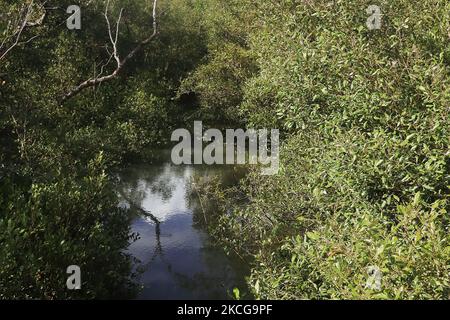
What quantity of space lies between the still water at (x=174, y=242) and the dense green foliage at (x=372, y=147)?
19.8ft

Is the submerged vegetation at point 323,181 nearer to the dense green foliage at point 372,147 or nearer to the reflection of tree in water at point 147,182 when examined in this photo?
the dense green foliage at point 372,147

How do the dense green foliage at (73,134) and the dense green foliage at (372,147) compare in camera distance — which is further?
the dense green foliage at (73,134)

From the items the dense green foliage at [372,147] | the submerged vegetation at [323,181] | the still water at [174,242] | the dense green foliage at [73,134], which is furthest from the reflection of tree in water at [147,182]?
the dense green foliage at [372,147]

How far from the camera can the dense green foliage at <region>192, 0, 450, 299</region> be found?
7.29 m

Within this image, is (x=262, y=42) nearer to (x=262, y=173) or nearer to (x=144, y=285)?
(x=262, y=173)

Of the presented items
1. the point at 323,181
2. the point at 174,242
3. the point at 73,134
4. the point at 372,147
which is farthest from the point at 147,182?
the point at 372,147

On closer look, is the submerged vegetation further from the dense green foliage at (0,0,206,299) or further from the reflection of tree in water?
the reflection of tree in water

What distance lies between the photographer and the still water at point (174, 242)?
18141 millimetres

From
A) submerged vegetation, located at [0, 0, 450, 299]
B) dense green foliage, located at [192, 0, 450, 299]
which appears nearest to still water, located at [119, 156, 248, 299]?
submerged vegetation, located at [0, 0, 450, 299]

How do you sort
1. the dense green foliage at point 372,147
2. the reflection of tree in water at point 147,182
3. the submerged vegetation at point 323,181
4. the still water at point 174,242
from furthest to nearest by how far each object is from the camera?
1. the reflection of tree in water at point 147,182
2. the still water at point 174,242
3. the submerged vegetation at point 323,181
4. the dense green foliage at point 372,147

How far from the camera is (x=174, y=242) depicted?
2172cm

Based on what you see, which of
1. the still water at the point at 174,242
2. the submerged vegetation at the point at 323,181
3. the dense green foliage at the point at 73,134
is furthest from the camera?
the still water at the point at 174,242

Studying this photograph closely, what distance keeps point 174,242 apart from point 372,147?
1419 centimetres

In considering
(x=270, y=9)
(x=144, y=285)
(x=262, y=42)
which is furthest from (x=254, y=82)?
(x=144, y=285)
